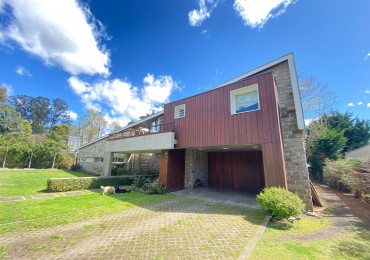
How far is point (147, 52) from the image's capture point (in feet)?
47.1

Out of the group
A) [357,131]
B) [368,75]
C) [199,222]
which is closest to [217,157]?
[199,222]

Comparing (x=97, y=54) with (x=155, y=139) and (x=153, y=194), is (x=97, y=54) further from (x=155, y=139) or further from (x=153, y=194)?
(x=153, y=194)

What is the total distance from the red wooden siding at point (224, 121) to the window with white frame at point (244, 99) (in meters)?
0.22

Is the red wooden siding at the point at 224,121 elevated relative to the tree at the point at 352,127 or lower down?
lower down

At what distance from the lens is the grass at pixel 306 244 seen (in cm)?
370

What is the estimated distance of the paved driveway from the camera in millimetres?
3477

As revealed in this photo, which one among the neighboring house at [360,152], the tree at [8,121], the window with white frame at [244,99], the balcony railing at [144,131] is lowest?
the neighboring house at [360,152]

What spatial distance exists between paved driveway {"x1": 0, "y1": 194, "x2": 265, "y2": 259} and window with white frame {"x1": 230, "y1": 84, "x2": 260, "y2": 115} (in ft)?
16.9

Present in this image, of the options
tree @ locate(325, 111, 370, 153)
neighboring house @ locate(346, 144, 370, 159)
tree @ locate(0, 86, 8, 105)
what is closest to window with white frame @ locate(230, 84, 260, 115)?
tree @ locate(325, 111, 370, 153)

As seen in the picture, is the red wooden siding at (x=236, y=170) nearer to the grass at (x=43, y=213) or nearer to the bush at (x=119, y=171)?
the grass at (x=43, y=213)

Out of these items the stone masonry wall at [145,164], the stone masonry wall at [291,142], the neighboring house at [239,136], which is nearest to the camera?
the stone masonry wall at [291,142]

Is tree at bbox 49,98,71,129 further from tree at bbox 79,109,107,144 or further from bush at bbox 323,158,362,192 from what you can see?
bush at bbox 323,158,362,192

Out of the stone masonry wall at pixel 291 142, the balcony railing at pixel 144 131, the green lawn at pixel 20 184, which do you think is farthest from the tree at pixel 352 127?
the green lawn at pixel 20 184

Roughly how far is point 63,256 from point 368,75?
25.9m
